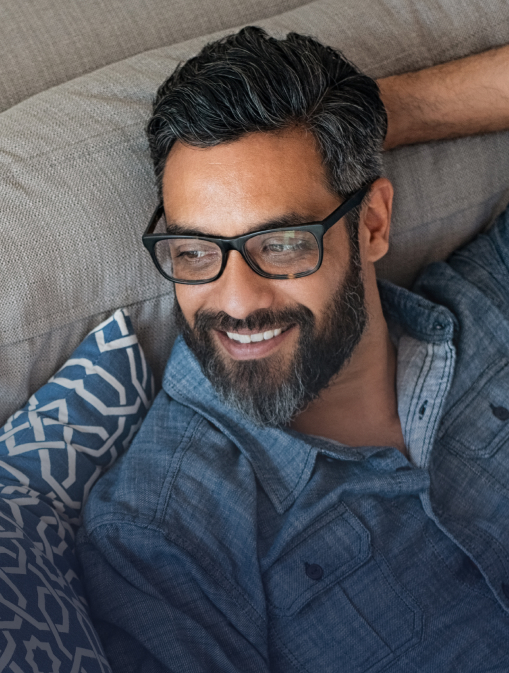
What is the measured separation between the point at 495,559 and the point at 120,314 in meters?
0.92

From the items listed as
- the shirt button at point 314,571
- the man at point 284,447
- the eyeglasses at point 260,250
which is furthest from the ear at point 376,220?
the shirt button at point 314,571

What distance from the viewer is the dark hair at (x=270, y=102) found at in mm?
1183

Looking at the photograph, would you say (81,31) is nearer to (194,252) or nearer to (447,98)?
(194,252)

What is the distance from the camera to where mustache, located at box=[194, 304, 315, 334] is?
121 centimetres

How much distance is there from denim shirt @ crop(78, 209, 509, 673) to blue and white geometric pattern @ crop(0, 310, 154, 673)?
0.05 meters

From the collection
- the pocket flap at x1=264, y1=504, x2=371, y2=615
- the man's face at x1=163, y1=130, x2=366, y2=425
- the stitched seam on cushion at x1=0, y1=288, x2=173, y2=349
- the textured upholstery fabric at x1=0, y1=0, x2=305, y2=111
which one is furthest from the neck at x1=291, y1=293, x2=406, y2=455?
the textured upholstery fabric at x1=0, y1=0, x2=305, y2=111

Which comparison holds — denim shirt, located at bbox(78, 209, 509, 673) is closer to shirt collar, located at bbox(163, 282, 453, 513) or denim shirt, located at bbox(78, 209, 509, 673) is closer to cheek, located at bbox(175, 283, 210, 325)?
shirt collar, located at bbox(163, 282, 453, 513)

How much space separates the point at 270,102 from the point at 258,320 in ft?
1.34

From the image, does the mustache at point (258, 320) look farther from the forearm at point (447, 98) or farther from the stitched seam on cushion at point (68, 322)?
the forearm at point (447, 98)

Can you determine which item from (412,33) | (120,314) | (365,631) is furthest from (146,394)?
(412,33)

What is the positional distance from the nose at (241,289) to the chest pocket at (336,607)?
0.46 meters

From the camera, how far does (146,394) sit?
4.53 feet

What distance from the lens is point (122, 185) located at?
52.8 inches

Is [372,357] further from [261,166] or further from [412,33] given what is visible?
[412,33]
